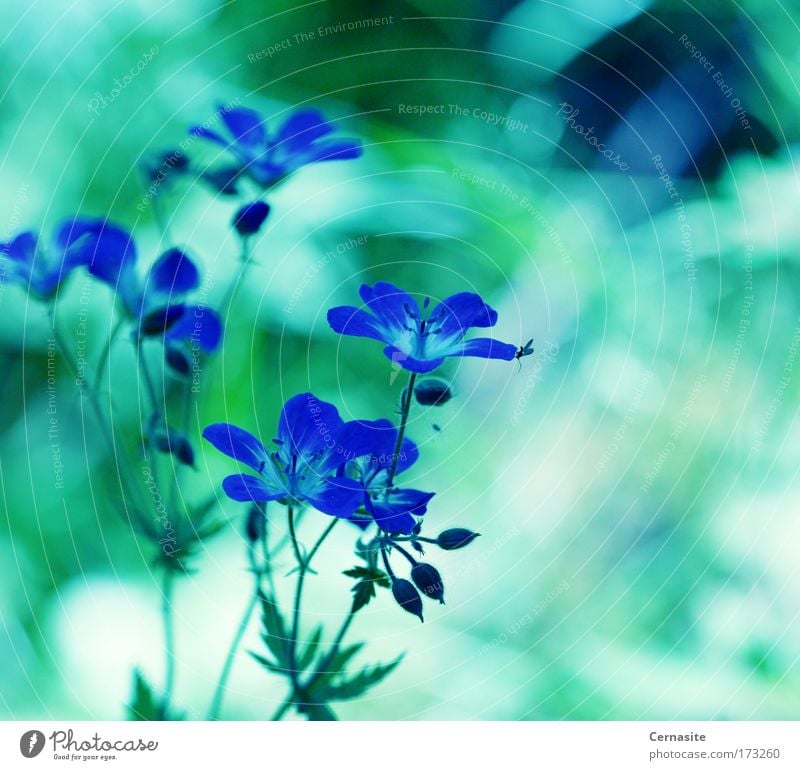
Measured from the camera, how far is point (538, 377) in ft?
1.70

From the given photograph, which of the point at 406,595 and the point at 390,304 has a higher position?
the point at 390,304

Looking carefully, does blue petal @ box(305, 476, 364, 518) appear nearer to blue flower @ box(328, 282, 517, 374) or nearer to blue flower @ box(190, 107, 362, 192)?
blue flower @ box(328, 282, 517, 374)

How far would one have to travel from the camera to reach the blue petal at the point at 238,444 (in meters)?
0.49

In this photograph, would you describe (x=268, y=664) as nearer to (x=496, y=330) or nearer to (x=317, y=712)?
(x=317, y=712)

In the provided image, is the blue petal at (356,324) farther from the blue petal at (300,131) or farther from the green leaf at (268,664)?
the green leaf at (268,664)

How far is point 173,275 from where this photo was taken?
501 mm

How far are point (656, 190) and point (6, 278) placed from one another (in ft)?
1.46

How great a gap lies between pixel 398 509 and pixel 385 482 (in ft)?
0.07

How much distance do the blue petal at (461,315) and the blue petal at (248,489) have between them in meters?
0.16

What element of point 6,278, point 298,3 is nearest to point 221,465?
point 6,278

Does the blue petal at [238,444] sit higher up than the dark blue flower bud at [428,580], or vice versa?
the blue petal at [238,444]

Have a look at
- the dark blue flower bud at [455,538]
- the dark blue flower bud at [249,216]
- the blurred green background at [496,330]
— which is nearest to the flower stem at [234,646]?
the blurred green background at [496,330]

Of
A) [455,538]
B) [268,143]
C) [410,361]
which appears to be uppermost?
[268,143]
